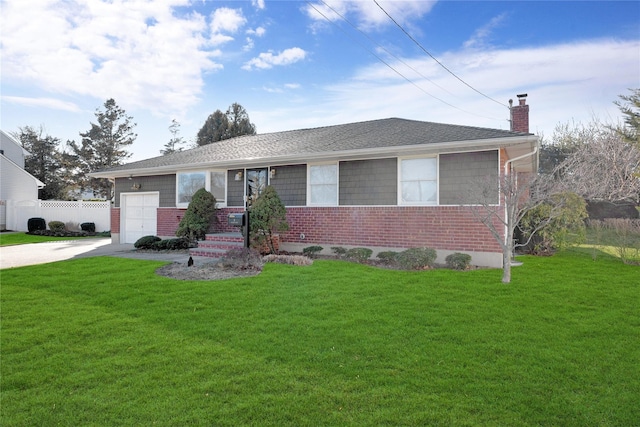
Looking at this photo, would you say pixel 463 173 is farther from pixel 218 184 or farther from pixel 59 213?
pixel 59 213

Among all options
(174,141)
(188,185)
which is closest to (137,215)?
(188,185)

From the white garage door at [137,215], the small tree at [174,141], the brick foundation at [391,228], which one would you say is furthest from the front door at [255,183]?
the small tree at [174,141]

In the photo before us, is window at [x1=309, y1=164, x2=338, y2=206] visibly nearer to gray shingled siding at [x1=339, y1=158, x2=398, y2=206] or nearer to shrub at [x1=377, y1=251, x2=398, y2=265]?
gray shingled siding at [x1=339, y1=158, x2=398, y2=206]

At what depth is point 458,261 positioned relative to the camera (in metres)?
8.65

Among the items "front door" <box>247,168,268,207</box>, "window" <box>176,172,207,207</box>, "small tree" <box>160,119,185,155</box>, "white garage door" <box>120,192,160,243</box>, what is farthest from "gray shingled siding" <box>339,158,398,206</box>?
"small tree" <box>160,119,185,155</box>

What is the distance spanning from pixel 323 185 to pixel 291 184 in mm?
1153

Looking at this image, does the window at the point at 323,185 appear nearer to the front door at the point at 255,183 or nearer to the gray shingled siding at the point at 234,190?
the front door at the point at 255,183

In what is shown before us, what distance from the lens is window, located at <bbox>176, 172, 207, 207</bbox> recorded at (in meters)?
13.5

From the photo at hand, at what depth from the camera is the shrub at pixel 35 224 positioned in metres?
21.2

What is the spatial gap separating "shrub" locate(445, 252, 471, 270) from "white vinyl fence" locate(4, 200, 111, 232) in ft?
69.9

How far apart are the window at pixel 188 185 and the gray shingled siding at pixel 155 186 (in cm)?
48

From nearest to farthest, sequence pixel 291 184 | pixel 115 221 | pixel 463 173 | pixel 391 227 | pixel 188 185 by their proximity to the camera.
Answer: pixel 463 173
pixel 391 227
pixel 291 184
pixel 188 185
pixel 115 221

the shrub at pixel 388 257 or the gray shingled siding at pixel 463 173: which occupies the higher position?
the gray shingled siding at pixel 463 173

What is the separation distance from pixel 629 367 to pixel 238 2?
1042 centimetres
